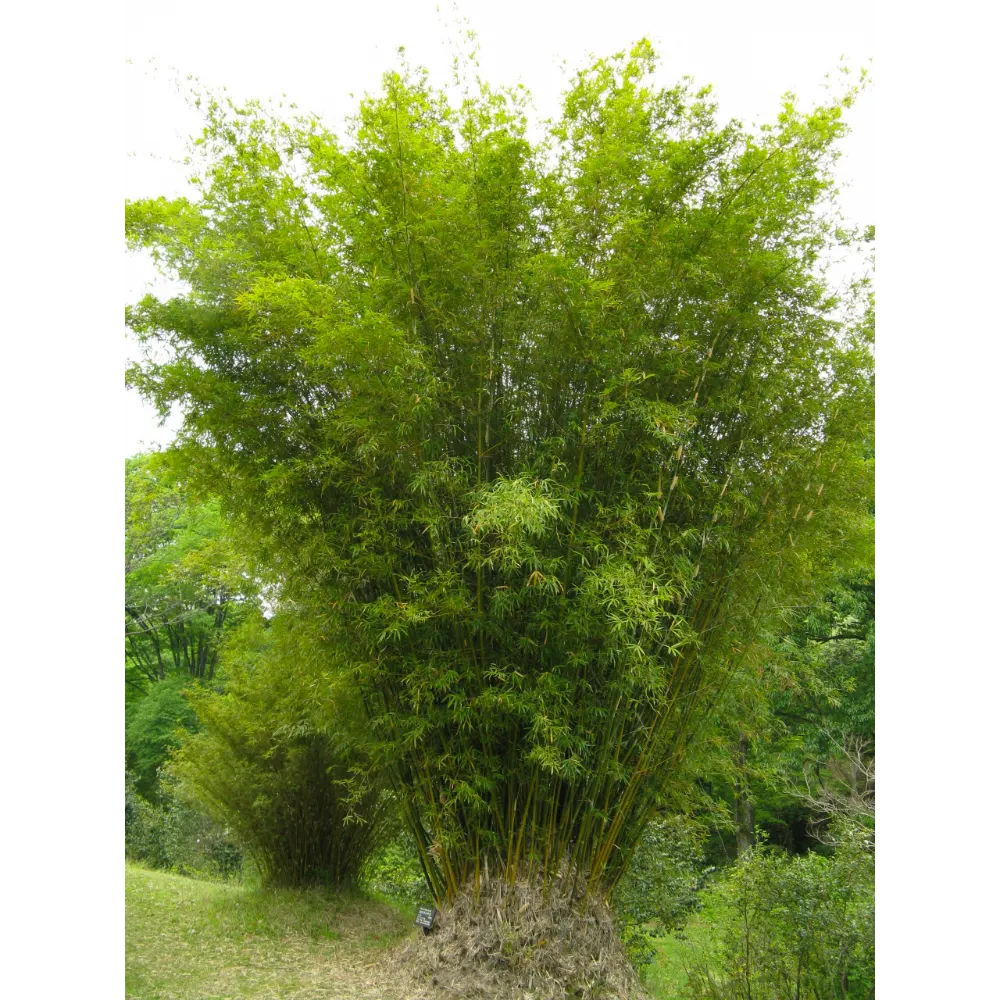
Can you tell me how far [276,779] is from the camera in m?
5.88

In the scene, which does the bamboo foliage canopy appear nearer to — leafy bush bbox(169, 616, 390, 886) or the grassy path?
the grassy path

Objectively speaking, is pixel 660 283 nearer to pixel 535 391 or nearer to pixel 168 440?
pixel 535 391

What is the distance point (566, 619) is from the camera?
346 cm

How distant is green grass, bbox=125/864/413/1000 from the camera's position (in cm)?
407

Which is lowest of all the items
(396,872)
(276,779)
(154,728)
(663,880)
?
(396,872)

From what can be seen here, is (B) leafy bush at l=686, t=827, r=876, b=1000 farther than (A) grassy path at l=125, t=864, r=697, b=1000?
Yes

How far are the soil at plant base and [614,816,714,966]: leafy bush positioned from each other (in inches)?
31.8

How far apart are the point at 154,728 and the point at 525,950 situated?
2339 mm

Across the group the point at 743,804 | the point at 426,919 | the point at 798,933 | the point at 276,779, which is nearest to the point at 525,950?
the point at 426,919

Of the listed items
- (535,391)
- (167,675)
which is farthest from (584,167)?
(167,675)

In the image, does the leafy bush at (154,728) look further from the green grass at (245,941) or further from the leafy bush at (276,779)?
the green grass at (245,941)

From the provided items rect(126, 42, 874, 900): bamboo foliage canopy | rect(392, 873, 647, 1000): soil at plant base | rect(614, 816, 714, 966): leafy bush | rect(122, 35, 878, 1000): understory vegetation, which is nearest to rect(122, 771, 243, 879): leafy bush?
rect(122, 35, 878, 1000): understory vegetation

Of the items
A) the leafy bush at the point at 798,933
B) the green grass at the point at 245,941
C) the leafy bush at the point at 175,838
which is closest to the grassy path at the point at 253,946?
the green grass at the point at 245,941

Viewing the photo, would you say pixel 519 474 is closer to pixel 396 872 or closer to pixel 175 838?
pixel 175 838
